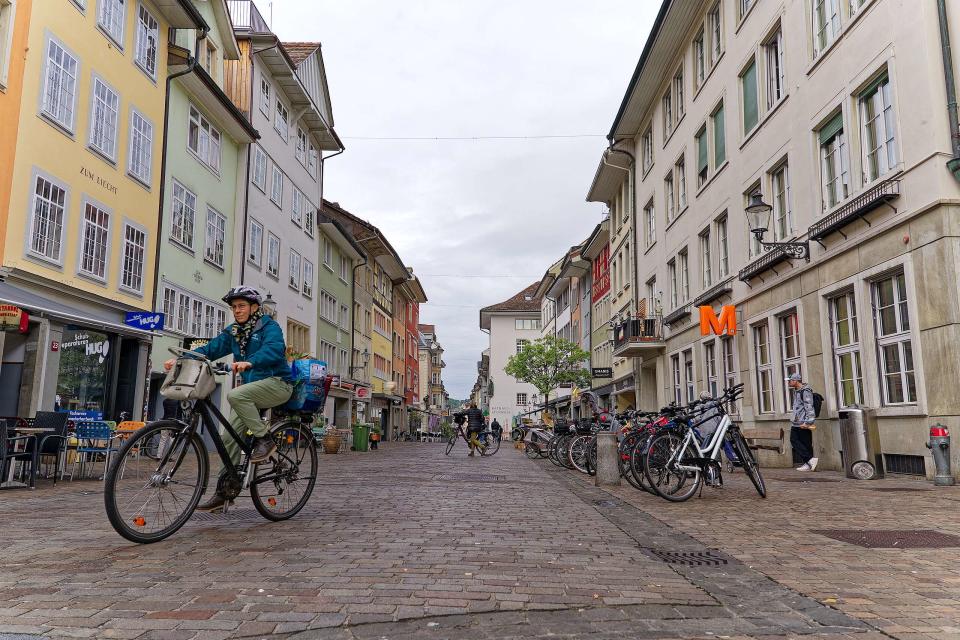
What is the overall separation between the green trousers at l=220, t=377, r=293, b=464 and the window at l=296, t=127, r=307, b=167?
30.2 meters

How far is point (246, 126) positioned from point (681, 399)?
1723 cm

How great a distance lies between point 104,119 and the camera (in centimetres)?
1862

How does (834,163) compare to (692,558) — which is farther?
(834,163)

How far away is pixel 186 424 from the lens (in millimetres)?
5594

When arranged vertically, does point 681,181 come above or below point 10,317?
above

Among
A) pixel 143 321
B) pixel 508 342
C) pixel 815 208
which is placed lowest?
pixel 143 321

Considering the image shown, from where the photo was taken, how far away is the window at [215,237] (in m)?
25.0

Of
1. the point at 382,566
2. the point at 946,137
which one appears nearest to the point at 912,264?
the point at 946,137

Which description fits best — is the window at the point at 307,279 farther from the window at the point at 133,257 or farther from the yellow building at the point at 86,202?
the window at the point at 133,257

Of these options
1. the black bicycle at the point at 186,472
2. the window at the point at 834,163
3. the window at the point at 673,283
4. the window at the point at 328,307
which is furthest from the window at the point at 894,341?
the window at the point at 328,307

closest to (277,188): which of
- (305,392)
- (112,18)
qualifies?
(112,18)

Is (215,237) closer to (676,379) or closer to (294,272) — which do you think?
(294,272)

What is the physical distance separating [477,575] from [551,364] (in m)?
44.4

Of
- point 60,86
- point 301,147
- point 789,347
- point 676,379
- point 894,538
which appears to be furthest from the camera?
point 301,147
